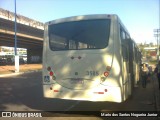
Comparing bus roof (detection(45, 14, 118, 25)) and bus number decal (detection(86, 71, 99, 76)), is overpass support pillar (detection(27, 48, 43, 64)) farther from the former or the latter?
bus number decal (detection(86, 71, 99, 76))

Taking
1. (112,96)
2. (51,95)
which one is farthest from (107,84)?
(51,95)

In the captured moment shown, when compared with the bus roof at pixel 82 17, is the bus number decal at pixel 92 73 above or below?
below

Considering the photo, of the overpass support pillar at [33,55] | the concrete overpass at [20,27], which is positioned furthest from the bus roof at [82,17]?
the overpass support pillar at [33,55]

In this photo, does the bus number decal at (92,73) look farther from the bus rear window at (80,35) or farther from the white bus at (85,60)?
the bus rear window at (80,35)

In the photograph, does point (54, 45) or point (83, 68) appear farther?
point (54, 45)

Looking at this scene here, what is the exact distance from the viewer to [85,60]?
9.33 meters

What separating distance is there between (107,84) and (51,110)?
2.57 metres

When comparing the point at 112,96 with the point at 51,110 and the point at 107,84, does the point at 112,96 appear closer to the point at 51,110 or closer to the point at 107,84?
the point at 107,84

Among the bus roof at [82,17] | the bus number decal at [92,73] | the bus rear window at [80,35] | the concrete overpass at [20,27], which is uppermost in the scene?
the concrete overpass at [20,27]

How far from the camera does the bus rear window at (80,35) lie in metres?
9.34

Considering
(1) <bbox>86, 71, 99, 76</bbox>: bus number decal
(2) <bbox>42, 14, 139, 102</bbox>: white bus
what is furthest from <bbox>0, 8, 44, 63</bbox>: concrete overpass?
(1) <bbox>86, 71, 99, 76</bbox>: bus number decal

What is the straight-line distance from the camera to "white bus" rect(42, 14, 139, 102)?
29.6 ft

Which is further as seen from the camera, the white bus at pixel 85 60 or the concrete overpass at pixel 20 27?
the concrete overpass at pixel 20 27

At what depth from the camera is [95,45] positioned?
934cm
